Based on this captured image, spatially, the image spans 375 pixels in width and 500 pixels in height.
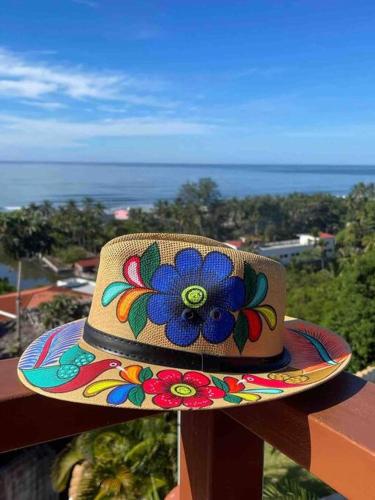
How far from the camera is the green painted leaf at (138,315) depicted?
1.09 meters

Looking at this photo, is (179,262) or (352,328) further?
(352,328)

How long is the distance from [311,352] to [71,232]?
36.7m

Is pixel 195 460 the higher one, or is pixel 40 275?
pixel 195 460

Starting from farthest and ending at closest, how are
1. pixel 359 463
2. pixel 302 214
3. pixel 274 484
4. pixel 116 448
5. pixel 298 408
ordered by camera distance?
pixel 302 214 < pixel 116 448 < pixel 274 484 < pixel 298 408 < pixel 359 463

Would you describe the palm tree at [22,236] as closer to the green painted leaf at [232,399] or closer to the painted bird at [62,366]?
the painted bird at [62,366]

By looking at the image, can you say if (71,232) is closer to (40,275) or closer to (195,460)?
(40,275)

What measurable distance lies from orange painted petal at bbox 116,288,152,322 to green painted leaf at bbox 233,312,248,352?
233 millimetres

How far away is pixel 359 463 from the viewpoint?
85 cm

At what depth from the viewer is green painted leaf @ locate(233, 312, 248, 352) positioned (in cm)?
110

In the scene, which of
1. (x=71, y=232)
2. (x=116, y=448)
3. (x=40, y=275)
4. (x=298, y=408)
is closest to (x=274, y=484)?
(x=116, y=448)

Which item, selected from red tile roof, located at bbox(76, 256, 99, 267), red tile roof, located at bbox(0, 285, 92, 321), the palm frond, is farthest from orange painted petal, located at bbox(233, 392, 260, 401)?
red tile roof, located at bbox(76, 256, 99, 267)

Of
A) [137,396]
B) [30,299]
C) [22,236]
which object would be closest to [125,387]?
[137,396]

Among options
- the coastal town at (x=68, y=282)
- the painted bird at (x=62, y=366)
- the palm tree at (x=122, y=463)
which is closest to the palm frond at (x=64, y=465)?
the palm tree at (x=122, y=463)

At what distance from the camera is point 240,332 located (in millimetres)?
1104
